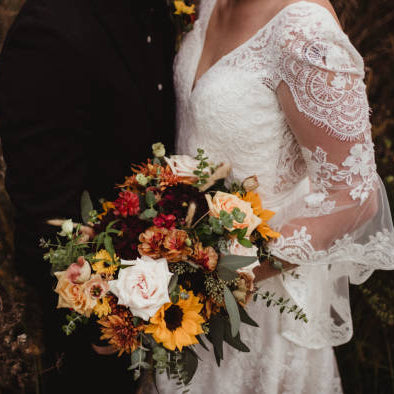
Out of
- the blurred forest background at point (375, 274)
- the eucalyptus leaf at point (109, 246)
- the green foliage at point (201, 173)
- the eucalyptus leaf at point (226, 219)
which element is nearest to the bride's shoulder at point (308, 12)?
the green foliage at point (201, 173)

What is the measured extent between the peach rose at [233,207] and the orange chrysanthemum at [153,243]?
6.0 inches

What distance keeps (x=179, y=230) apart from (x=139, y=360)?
13.1 inches

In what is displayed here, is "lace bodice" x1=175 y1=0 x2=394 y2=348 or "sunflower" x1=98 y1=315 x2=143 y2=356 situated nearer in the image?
"sunflower" x1=98 y1=315 x2=143 y2=356

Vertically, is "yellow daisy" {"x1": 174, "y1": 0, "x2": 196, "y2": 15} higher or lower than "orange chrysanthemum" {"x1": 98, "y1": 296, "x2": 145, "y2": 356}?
higher

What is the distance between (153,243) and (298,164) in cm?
73

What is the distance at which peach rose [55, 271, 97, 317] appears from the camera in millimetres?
940

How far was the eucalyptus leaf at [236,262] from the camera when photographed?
1.00 m

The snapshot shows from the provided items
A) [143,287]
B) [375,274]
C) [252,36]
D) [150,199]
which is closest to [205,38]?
[252,36]

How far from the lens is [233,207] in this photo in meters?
1.07

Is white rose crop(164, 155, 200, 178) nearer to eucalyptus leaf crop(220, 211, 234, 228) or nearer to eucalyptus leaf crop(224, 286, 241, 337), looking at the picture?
eucalyptus leaf crop(220, 211, 234, 228)

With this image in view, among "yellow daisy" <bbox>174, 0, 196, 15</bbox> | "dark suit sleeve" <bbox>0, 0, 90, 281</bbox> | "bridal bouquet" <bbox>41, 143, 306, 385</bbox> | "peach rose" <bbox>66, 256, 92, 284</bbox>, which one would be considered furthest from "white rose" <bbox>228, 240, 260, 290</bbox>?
A: "yellow daisy" <bbox>174, 0, 196, 15</bbox>

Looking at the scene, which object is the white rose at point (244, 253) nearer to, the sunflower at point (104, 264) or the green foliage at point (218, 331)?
the green foliage at point (218, 331)

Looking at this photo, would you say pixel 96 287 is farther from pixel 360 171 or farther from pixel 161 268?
pixel 360 171

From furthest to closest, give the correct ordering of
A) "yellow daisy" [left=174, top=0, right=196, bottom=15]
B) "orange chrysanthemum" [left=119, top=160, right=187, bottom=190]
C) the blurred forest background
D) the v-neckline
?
the blurred forest background < "yellow daisy" [left=174, top=0, right=196, bottom=15] < the v-neckline < "orange chrysanthemum" [left=119, top=160, right=187, bottom=190]
